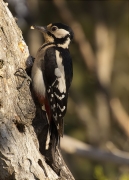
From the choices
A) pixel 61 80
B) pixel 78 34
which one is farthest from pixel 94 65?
pixel 61 80

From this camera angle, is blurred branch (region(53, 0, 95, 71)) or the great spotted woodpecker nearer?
the great spotted woodpecker

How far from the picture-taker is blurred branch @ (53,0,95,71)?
1162 centimetres

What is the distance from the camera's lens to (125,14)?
533 inches

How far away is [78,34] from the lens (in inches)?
462

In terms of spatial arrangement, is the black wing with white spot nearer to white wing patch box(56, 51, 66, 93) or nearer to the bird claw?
white wing patch box(56, 51, 66, 93)

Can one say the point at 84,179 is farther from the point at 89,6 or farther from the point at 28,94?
the point at 28,94

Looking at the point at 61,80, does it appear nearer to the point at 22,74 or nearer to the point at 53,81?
the point at 53,81

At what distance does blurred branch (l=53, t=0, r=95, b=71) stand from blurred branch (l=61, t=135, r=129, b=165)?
13.9 feet

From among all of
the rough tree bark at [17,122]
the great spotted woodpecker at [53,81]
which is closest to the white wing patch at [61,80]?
the great spotted woodpecker at [53,81]

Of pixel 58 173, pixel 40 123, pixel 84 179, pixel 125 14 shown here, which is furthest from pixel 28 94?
pixel 125 14

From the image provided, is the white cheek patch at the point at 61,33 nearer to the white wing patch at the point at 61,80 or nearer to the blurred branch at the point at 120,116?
the white wing patch at the point at 61,80

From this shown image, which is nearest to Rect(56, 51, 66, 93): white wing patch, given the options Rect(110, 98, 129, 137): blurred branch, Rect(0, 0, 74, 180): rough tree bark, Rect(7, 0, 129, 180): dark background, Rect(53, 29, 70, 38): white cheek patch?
Rect(0, 0, 74, 180): rough tree bark

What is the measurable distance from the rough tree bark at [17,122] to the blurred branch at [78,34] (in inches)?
266

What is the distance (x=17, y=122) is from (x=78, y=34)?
24.0ft
